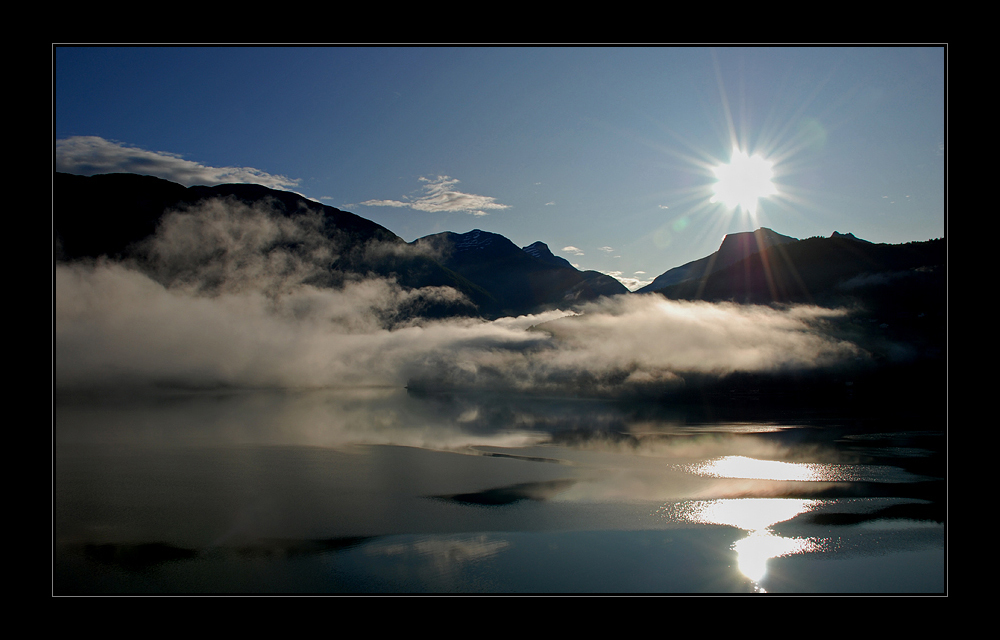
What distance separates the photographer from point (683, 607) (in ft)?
15.4

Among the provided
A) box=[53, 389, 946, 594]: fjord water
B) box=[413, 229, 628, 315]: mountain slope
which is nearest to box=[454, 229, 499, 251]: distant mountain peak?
box=[413, 229, 628, 315]: mountain slope

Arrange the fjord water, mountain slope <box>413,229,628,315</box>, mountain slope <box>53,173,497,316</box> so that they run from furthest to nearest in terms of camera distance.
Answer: mountain slope <box>413,229,628,315</box>
mountain slope <box>53,173,497,316</box>
the fjord water

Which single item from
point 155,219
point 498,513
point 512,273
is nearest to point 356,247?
point 155,219

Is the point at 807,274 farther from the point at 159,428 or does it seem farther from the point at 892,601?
the point at 159,428

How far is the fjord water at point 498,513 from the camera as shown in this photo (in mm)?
6520

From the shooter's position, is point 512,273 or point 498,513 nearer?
point 498,513

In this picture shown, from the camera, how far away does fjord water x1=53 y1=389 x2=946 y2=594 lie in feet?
21.4

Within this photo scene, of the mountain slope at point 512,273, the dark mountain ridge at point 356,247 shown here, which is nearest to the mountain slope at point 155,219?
the dark mountain ridge at point 356,247

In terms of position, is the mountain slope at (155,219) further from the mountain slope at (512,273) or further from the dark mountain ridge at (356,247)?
the mountain slope at (512,273)

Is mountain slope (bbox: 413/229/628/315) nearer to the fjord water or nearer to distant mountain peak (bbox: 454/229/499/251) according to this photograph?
distant mountain peak (bbox: 454/229/499/251)

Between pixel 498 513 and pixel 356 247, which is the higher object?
pixel 356 247

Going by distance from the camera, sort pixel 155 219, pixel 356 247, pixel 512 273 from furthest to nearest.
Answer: pixel 512 273 < pixel 356 247 < pixel 155 219

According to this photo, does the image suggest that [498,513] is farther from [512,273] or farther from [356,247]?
[512,273]

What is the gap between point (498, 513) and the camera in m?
8.55
